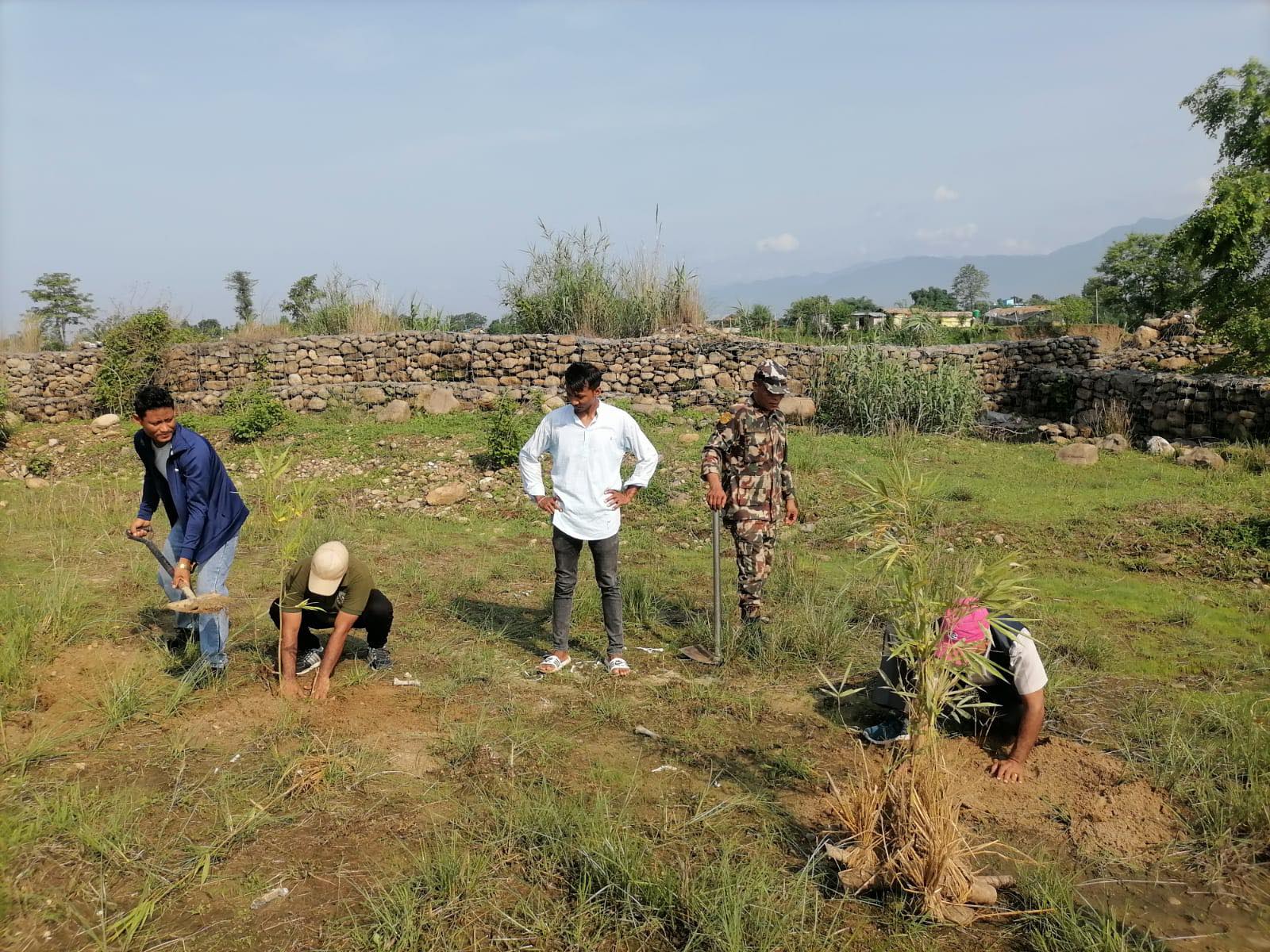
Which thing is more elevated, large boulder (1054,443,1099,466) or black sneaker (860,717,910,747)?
large boulder (1054,443,1099,466)

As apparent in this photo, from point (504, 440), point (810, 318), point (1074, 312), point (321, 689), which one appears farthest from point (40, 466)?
point (1074, 312)

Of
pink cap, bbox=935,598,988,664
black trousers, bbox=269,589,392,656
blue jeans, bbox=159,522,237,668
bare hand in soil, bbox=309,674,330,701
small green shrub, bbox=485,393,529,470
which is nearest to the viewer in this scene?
pink cap, bbox=935,598,988,664

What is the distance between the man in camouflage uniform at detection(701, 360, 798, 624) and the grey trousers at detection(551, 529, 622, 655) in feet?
2.46

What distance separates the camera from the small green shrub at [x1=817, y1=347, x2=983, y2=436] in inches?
513

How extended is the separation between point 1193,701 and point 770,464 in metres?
2.48

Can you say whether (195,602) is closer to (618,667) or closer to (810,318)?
(618,667)

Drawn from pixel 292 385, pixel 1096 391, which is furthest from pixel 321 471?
pixel 1096 391

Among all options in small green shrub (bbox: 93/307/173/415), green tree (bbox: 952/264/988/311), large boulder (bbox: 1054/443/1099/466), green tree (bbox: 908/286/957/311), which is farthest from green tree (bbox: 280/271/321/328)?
green tree (bbox: 952/264/988/311)

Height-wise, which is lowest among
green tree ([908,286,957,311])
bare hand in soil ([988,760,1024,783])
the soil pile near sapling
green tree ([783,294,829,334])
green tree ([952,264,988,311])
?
the soil pile near sapling

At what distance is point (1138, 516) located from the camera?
8.16m

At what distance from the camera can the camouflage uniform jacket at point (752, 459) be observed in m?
5.18

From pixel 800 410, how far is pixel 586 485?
9.00 m

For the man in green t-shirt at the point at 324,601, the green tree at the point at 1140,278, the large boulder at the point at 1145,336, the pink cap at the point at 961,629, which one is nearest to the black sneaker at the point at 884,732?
the pink cap at the point at 961,629

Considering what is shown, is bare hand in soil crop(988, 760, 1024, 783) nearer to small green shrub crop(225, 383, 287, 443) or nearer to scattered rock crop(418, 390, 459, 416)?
scattered rock crop(418, 390, 459, 416)
